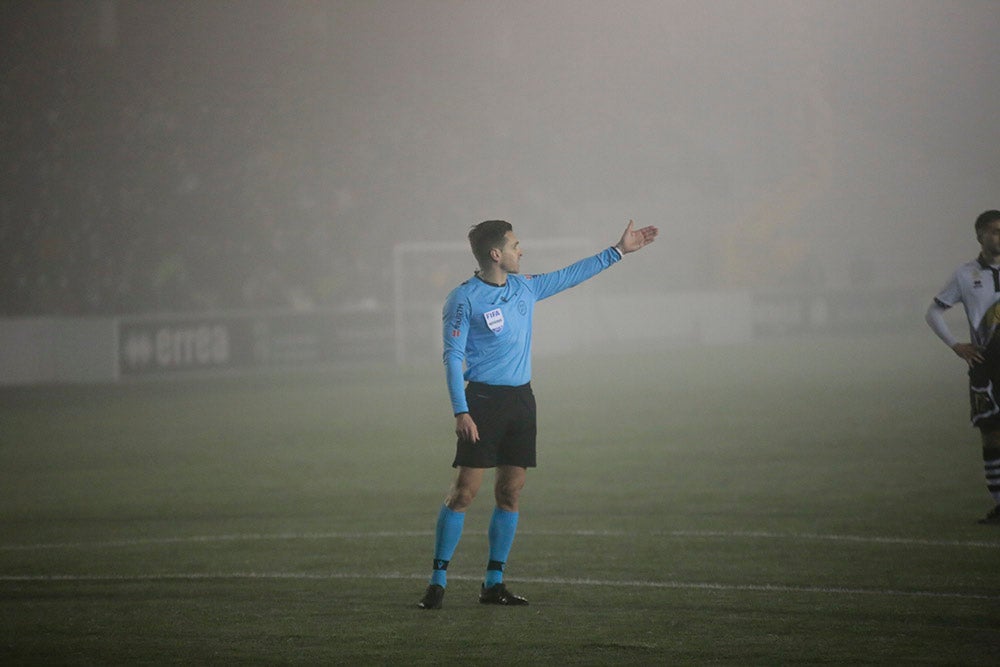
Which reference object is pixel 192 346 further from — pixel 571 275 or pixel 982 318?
pixel 571 275

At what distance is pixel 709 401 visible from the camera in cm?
2036

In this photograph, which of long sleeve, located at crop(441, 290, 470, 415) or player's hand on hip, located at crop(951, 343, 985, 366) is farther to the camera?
player's hand on hip, located at crop(951, 343, 985, 366)

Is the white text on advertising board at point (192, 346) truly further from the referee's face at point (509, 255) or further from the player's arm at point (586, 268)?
the referee's face at point (509, 255)

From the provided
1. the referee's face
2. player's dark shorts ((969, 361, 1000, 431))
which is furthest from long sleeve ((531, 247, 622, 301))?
player's dark shorts ((969, 361, 1000, 431))

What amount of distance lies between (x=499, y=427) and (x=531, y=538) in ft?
8.36

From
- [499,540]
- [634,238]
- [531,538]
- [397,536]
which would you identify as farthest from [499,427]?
[397,536]

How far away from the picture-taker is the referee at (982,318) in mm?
8475

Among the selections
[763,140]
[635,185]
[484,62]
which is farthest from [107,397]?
[763,140]

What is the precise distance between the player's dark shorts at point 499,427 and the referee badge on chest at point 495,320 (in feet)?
0.84

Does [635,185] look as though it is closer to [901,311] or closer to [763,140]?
[763,140]

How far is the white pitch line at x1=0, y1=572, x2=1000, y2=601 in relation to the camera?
6816 mm

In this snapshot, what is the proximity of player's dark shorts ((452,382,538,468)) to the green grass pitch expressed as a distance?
2.10 ft

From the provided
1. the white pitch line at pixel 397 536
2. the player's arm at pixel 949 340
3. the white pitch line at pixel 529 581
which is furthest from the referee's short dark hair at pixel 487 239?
the player's arm at pixel 949 340

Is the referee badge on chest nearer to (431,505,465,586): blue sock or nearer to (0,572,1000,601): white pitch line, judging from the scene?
(431,505,465,586): blue sock
